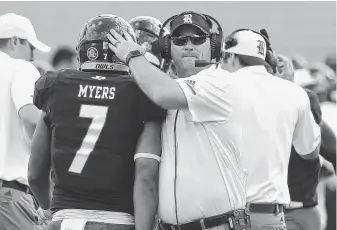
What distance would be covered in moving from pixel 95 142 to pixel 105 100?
216 millimetres

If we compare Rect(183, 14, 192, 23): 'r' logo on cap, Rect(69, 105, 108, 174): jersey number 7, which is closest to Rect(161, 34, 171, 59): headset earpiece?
Rect(183, 14, 192, 23): 'r' logo on cap

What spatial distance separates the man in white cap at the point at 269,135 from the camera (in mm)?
6652

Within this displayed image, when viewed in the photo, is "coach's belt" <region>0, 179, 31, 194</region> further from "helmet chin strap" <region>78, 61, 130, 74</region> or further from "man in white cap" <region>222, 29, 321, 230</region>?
"helmet chin strap" <region>78, 61, 130, 74</region>

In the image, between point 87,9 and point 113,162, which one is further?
point 87,9

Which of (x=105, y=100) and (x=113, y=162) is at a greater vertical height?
(x=105, y=100)

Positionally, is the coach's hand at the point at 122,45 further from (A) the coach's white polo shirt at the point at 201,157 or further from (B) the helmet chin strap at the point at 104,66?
(A) the coach's white polo shirt at the point at 201,157

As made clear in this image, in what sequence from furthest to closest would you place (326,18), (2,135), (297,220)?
(326,18)
(297,220)
(2,135)

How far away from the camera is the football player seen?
15.5 ft

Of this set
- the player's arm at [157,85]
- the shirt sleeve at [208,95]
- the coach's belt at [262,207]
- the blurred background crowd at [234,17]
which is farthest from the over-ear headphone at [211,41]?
the blurred background crowd at [234,17]

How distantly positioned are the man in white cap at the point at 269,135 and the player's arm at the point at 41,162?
70.6 inches

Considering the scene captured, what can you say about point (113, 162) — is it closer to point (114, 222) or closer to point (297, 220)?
point (114, 222)

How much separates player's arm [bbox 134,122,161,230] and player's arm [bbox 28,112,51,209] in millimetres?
542

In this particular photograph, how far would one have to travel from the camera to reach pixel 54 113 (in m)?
4.84

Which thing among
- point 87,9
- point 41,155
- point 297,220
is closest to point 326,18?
point 87,9
